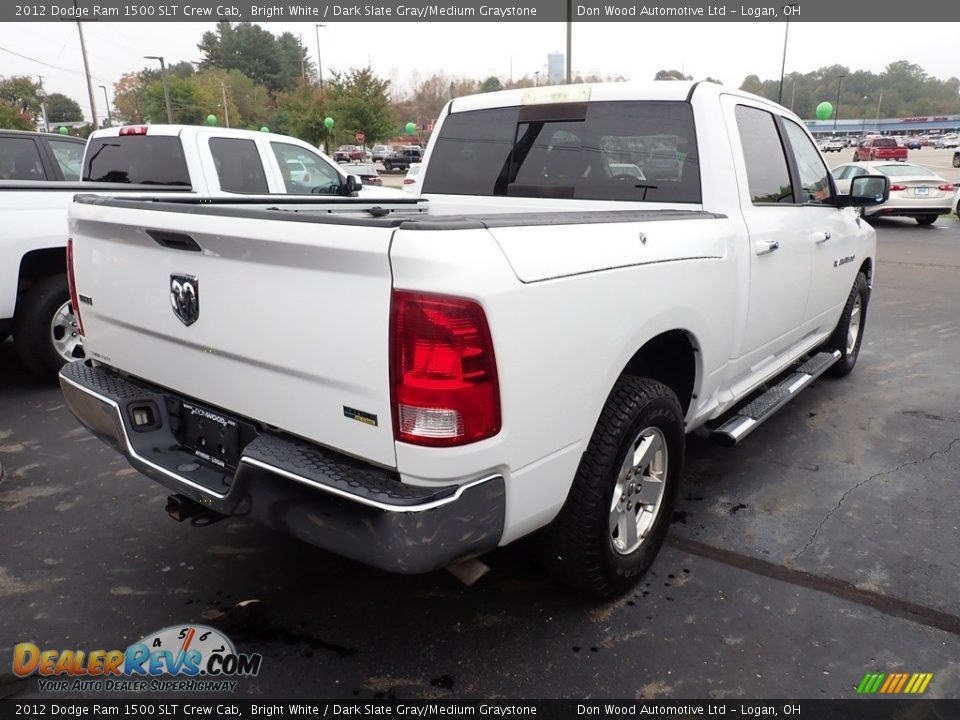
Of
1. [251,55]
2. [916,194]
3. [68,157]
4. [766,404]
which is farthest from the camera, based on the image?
[251,55]

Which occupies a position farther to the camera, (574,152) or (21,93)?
(21,93)

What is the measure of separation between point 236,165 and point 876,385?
6.17 meters

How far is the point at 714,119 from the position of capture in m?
3.25

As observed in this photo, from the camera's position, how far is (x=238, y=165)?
7.00 meters

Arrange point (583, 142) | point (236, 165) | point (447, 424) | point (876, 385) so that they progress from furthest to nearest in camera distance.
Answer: point (236, 165) → point (876, 385) → point (583, 142) → point (447, 424)

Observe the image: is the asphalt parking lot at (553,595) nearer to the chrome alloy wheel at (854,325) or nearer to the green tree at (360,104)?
the chrome alloy wheel at (854,325)

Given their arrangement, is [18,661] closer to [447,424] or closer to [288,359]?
[288,359]

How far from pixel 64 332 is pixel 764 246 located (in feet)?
16.7

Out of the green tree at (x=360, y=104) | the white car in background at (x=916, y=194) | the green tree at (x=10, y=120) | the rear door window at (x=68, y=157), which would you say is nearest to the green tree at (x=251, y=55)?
the green tree at (x=10, y=120)

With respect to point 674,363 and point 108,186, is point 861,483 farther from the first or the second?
point 108,186

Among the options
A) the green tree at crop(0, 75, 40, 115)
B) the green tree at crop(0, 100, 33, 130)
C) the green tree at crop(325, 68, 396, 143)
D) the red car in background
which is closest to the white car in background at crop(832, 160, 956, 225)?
the red car in background

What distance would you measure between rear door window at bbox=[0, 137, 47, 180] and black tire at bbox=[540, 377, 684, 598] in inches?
276

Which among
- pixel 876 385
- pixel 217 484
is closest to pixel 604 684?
pixel 217 484

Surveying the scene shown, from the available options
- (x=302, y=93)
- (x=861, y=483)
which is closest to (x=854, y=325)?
(x=861, y=483)
